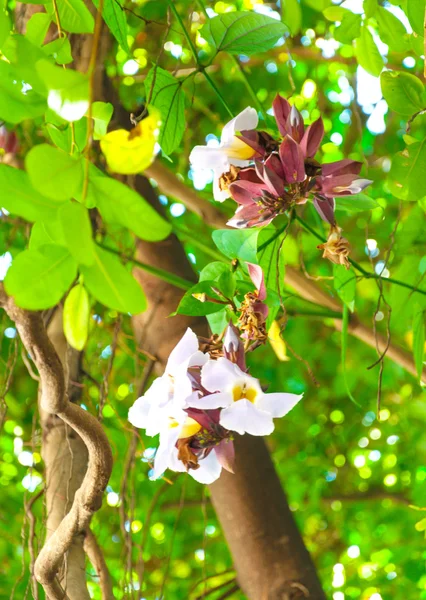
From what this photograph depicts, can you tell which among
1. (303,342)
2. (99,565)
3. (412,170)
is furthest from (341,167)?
(303,342)

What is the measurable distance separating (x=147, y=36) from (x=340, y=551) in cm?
137

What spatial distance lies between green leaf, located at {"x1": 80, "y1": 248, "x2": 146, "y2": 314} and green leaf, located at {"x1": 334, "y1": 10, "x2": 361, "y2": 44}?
458mm

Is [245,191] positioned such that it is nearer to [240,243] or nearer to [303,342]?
[240,243]

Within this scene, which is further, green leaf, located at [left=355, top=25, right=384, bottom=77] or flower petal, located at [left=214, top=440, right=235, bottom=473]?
green leaf, located at [left=355, top=25, right=384, bottom=77]

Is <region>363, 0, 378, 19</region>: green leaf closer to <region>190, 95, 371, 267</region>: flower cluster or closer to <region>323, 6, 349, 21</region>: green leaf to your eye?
<region>323, 6, 349, 21</region>: green leaf

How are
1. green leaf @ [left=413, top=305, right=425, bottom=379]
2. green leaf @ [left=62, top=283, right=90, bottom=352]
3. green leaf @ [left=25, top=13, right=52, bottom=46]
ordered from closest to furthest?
green leaf @ [left=62, top=283, right=90, bottom=352], green leaf @ [left=25, top=13, right=52, bottom=46], green leaf @ [left=413, top=305, right=425, bottom=379]

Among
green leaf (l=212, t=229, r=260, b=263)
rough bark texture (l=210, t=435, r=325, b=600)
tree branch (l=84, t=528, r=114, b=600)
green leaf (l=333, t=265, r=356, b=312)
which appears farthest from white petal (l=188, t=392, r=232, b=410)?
rough bark texture (l=210, t=435, r=325, b=600)

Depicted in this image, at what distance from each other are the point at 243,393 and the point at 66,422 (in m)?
0.23

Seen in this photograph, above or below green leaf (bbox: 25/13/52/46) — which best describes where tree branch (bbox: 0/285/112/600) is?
below

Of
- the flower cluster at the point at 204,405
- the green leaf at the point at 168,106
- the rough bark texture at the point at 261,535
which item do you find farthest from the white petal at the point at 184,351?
the rough bark texture at the point at 261,535

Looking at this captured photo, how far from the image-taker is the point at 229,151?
0.49m

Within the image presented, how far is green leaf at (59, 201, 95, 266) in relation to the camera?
0.31 metres

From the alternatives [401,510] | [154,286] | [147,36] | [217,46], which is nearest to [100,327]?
[154,286]

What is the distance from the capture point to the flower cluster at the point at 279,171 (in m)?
0.45
